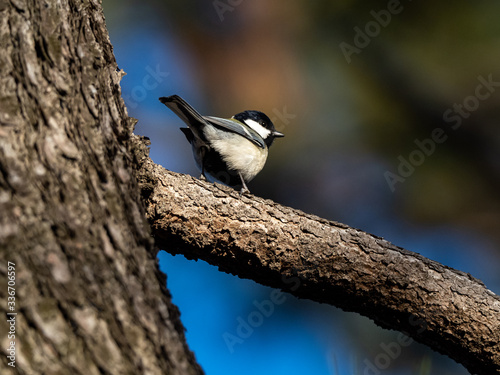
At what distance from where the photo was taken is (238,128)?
3.06m

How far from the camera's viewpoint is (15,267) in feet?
2.75

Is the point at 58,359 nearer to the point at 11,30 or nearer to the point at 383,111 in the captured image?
the point at 11,30

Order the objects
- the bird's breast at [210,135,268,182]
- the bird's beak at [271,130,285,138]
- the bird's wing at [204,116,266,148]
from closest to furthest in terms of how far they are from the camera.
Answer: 1. the bird's wing at [204,116,266,148]
2. the bird's breast at [210,135,268,182]
3. the bird's beak at [271,130,285,138]

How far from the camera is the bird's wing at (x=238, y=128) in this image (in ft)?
9.59

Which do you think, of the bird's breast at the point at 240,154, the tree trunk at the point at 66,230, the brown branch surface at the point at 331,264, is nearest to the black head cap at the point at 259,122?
the bird's breast at the point at 240,154

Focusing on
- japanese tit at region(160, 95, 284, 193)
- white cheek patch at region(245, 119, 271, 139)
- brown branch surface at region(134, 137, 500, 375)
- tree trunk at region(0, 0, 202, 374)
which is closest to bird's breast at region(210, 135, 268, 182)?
japanese tit at region(160, 95, 284, 193)

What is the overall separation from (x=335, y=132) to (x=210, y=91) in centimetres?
78

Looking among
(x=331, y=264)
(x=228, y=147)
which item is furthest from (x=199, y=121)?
(x=331, y=264)

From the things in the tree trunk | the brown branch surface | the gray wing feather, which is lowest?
the tree trunk

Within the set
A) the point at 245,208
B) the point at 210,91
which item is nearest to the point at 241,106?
the point at 210,91

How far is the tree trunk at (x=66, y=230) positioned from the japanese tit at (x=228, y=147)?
169 cm

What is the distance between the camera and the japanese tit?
2.96 m

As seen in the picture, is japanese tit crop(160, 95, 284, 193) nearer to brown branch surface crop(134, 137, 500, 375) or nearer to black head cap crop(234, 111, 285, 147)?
black head cap crop(234, 111, 285, 147)

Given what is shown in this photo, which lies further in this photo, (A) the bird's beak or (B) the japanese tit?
(A) the bird's beak
